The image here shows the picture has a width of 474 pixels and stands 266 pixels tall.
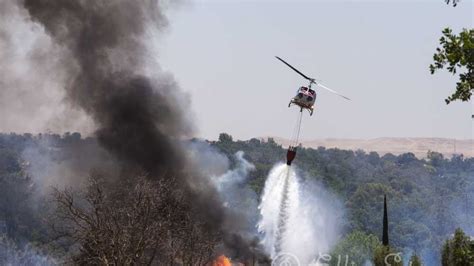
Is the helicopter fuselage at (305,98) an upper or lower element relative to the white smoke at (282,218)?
upper

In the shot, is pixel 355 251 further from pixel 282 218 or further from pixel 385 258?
pixel 385 258

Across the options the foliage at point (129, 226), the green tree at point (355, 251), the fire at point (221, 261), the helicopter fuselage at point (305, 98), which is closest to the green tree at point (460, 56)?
the foliage at point (129, 226)

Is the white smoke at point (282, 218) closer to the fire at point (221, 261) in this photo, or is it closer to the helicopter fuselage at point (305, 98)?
the fire at point (221, 261)

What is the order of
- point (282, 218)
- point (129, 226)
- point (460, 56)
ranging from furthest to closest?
point (282, 218), point (129, 226), point (460, 56)

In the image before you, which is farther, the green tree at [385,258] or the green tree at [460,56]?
the green tree at [385,258]

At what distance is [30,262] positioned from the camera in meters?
194

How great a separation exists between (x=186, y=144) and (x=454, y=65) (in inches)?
3255

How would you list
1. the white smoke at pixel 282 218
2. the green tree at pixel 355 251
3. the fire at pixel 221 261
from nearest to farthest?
the white smoke at pixel 282 218, the fire at pixel 221 261, the green tree at pixel 355 251

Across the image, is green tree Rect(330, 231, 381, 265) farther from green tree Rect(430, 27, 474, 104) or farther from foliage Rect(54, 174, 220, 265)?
green tree Rect(430, 27, 474, 104)

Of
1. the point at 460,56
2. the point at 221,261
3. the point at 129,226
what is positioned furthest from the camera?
the point at 221,261

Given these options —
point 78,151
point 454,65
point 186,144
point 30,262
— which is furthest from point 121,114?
point 30,262

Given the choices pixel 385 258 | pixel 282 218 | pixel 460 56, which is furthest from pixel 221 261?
pixel 460 56

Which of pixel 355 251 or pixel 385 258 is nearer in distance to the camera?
pixel 385 258

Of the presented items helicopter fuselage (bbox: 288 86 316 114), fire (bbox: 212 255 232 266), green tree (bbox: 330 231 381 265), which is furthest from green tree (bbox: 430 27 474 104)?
green tree (bbox: 330 231 381 265)
